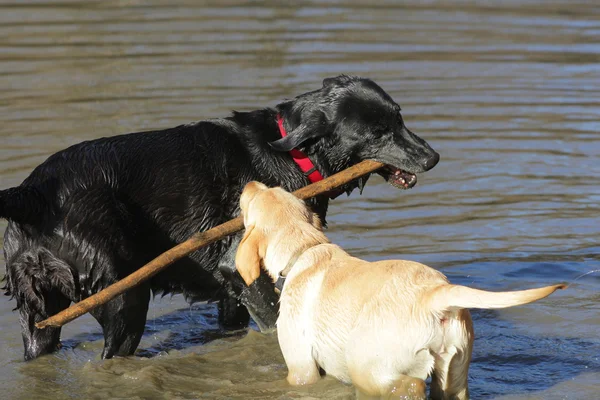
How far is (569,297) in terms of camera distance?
7527mm

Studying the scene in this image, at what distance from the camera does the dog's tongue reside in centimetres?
704

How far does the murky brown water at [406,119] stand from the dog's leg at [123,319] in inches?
5.9

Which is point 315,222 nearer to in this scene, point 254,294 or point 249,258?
point 249,258

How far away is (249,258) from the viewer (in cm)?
576

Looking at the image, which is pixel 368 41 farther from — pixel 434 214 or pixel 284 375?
pixel 284 375

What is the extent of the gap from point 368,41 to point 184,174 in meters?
9.94

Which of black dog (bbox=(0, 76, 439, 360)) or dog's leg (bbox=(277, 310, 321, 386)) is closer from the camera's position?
dog's leg (bbox=(277, 310, 321, 386))

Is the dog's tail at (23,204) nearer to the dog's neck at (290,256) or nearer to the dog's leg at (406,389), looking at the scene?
the dog's neck at (290,256)

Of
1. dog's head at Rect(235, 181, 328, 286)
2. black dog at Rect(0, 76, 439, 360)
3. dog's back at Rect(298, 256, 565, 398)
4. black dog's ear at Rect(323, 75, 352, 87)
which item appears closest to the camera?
dog's back at Rect(298, 256, 565, 398)

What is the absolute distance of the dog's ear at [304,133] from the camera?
6.70m

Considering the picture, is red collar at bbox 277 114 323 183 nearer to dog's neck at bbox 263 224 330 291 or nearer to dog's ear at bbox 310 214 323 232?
dog's ear at bbox 310 214 323 232

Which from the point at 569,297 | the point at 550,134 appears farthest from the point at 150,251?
the point at 550,134

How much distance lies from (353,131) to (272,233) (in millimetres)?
1284

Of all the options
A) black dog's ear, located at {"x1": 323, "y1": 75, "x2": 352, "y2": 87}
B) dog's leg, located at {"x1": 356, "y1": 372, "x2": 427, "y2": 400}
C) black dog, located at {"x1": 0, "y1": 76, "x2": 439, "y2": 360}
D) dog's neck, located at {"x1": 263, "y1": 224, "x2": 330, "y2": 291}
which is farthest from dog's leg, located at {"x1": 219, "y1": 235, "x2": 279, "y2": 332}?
dog's leg, located at {"x1": 356, "y1": 372, "x2": 427, "y2": 400}
